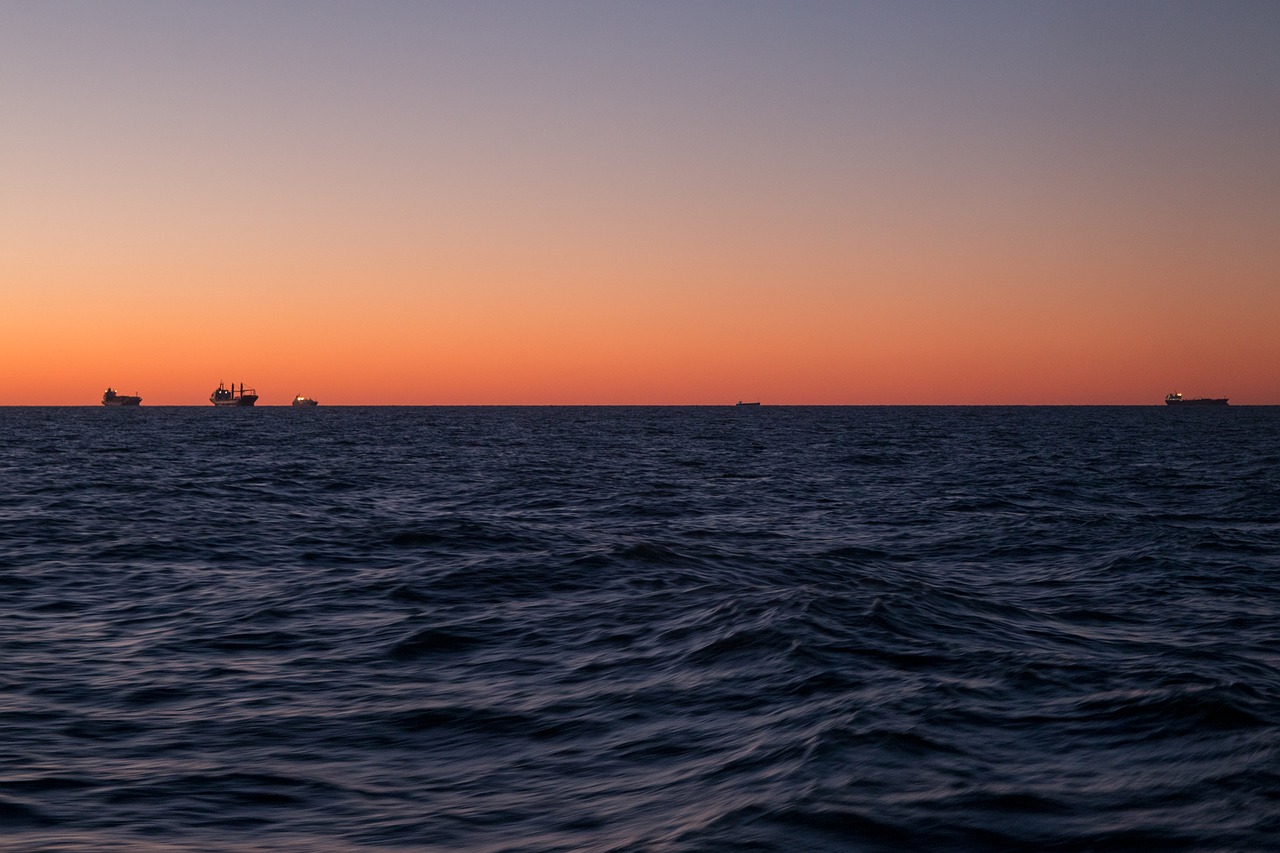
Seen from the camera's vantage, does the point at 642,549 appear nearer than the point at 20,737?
No

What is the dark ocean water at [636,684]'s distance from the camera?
24.3 ft

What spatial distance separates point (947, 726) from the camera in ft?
31.0

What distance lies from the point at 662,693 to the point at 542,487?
2904 cm

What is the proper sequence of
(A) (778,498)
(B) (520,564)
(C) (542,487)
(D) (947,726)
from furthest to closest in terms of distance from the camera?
(C) (542,487) → (A) (778,498) → (B) (520,564) → (D) (947,726)

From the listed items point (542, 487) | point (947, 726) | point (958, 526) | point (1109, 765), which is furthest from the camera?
point (542, 487)

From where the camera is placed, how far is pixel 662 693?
1095cm

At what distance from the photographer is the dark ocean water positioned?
739cm

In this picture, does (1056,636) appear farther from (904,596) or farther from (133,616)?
(133,616)

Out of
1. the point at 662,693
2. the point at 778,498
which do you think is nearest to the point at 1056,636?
the point at 662,693

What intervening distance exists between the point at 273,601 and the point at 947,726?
417 inches

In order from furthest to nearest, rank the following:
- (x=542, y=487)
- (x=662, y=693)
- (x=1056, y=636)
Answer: (x=542, y=487), (x=1056, y=636), (x=662, y=693)

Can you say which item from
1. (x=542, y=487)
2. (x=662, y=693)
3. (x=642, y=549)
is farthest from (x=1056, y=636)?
(x=542, y=487)

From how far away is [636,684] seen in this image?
37.1 feet

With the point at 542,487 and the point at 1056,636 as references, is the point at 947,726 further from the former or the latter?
the point at 542,487
